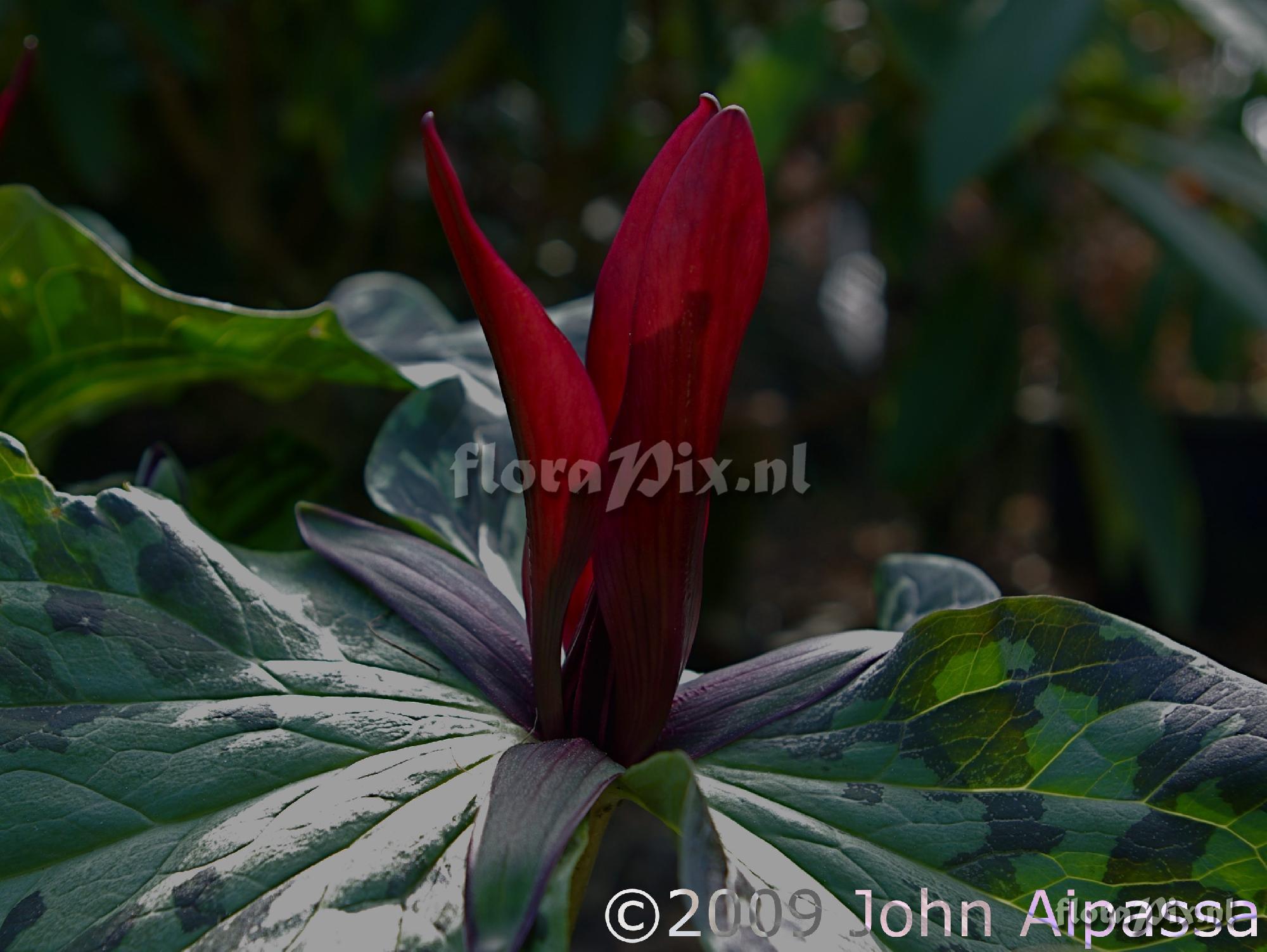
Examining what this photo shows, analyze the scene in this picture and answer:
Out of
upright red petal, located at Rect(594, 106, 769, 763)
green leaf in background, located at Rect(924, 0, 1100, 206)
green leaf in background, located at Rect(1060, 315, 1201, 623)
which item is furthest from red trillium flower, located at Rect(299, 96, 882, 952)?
green leaf in background, located at Rect(1060, 315, 1201, 623)

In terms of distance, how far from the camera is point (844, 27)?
1780 mm

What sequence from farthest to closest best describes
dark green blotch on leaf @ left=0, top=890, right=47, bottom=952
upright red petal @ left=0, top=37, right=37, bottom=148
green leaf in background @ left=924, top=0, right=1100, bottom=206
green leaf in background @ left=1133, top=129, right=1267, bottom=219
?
1. green leaf in background @ left=1133, top=129, right=1267, bottom=219
2. green leaf in background @ left=924, top=0, right=1100, bottom=206
3. upright red petal @ left=0, top=37, right=37, bottom=148
4. dark green blotch on leaf @ left=0, top=890, right=47, bottom=952

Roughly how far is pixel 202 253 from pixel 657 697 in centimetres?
161

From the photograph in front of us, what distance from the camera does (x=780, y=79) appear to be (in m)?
1.38

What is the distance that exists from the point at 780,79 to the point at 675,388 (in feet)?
3.92

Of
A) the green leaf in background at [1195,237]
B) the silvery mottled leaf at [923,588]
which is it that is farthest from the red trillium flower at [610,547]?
the green leaf in background at [1195,237]

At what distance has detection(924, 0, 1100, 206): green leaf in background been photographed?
46.8 inches

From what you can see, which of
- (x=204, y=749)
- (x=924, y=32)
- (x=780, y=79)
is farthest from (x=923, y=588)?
(x=924, y=32)

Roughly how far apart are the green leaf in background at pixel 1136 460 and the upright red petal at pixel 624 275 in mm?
1487

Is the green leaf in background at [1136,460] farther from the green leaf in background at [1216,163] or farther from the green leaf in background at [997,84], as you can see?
the green leaf in background at [997,84]

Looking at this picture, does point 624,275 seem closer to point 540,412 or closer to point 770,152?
point 540,412

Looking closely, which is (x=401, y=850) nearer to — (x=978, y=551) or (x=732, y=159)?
(x=732, y=159)

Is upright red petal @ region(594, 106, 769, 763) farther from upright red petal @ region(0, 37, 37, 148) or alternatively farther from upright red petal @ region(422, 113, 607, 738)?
upright red petal @ region(0, 37, 37, 148)

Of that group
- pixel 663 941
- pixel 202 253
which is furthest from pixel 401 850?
pixel 202 253
